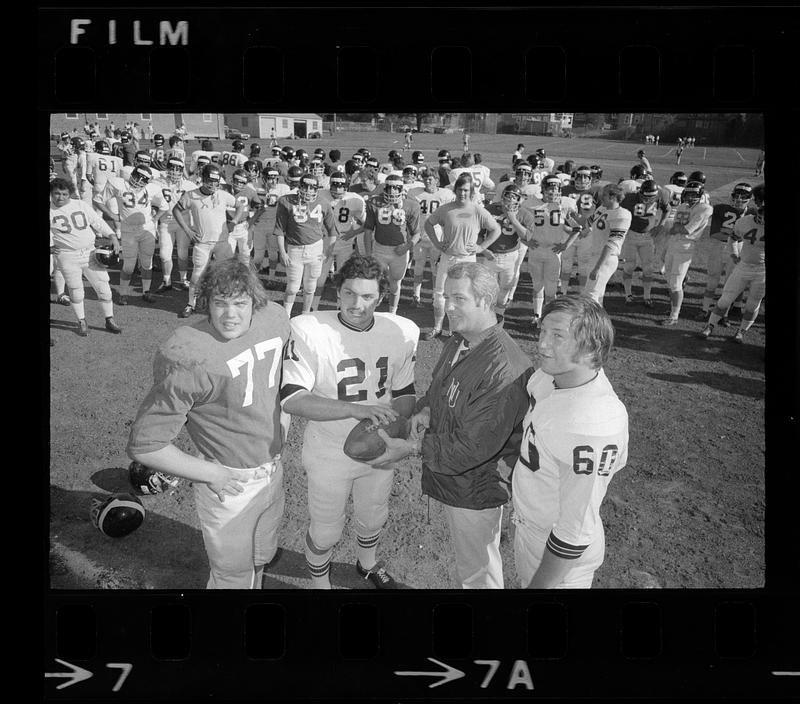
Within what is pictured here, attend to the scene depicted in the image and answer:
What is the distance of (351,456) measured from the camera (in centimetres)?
338

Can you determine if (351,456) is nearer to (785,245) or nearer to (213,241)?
(213,241)

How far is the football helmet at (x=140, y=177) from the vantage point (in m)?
5.26

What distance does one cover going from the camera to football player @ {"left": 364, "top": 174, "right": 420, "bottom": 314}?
5594 mm

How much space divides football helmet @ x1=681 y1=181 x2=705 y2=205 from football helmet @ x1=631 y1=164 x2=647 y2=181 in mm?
555

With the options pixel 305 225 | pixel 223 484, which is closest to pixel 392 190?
pixel 305 225

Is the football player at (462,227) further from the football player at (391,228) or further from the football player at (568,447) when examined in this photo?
the football player at (568,447)

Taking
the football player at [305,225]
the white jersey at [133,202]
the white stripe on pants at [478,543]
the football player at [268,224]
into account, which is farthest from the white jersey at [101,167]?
the white stripe on pants at [478,543]

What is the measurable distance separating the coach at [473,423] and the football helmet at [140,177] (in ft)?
11.4

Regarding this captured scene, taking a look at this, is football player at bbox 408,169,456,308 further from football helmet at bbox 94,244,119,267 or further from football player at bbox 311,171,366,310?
football helmet at bbox 94,244,119,267
